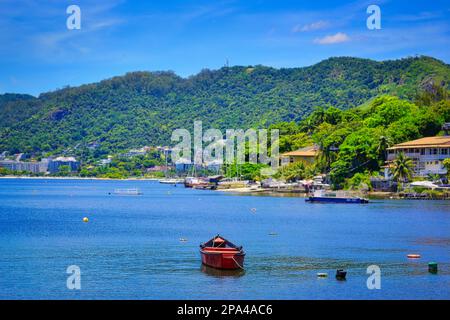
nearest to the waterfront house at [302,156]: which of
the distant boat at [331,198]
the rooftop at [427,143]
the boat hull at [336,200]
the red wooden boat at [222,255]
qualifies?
the rooftop at [427,143]

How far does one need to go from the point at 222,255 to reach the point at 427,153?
2876 inches

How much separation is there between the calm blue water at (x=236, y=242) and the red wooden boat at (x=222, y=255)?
0.64 m

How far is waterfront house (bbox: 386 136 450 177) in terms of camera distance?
105m

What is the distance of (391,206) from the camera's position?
283 feet

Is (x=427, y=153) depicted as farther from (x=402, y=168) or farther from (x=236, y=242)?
(x=236, y=242)

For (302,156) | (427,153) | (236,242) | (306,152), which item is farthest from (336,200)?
(306,152)

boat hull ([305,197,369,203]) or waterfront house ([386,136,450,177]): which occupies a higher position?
waterfront house ([386,136,450,177])

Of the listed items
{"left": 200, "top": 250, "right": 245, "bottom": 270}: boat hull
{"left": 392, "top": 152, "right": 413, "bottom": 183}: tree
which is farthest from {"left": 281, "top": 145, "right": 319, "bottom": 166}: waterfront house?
{"left": 200, "top": 250, "right": 245, "bottom": 270}: boat hull

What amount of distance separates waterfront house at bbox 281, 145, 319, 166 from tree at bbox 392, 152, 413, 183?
31.4m

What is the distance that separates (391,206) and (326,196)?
1256 centimetres

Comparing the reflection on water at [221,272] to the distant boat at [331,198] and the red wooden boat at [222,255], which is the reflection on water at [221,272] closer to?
the red wooden boat at [222,255]

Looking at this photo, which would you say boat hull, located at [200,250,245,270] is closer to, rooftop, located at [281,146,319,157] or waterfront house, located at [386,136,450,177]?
waterfront house, located at [386,136,450,177]

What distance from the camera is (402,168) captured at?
104 m

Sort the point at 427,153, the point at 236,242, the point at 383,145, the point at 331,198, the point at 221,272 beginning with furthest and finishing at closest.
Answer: the point at 383,145 → the point at 427,153 → the point at 331,198 → the point at 236,242 → the point at 221,272
